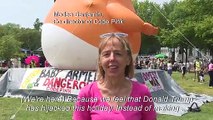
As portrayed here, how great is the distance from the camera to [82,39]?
29.6 ft

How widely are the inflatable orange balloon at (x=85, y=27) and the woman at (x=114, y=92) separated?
627 cm

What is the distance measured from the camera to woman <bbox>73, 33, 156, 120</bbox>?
2613 millimetres

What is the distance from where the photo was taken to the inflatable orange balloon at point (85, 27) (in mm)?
9008

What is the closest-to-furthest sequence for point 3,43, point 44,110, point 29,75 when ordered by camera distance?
point 44,110, point 29,75, point 3,43

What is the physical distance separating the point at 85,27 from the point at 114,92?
256 inches

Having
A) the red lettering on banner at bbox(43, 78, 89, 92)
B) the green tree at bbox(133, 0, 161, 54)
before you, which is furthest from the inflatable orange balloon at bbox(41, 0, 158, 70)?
the green tree at bbox(133, 0, 161, 54)

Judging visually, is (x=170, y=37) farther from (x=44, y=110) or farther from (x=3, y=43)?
(x=44, y=110)

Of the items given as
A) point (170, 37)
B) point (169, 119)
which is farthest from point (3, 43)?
point (169, 119)

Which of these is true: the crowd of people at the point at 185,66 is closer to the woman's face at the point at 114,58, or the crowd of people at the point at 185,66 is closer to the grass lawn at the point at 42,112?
the grass lawn at the point at 42,112

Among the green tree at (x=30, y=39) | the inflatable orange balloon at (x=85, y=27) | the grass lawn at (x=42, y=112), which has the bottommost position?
the grass lawn at (x=42, y=112)

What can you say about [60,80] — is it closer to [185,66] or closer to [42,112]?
[42,112]

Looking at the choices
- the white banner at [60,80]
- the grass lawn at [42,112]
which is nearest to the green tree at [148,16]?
the white banner at [60,80]

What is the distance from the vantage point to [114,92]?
2676 mm

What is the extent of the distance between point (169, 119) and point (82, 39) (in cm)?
287
